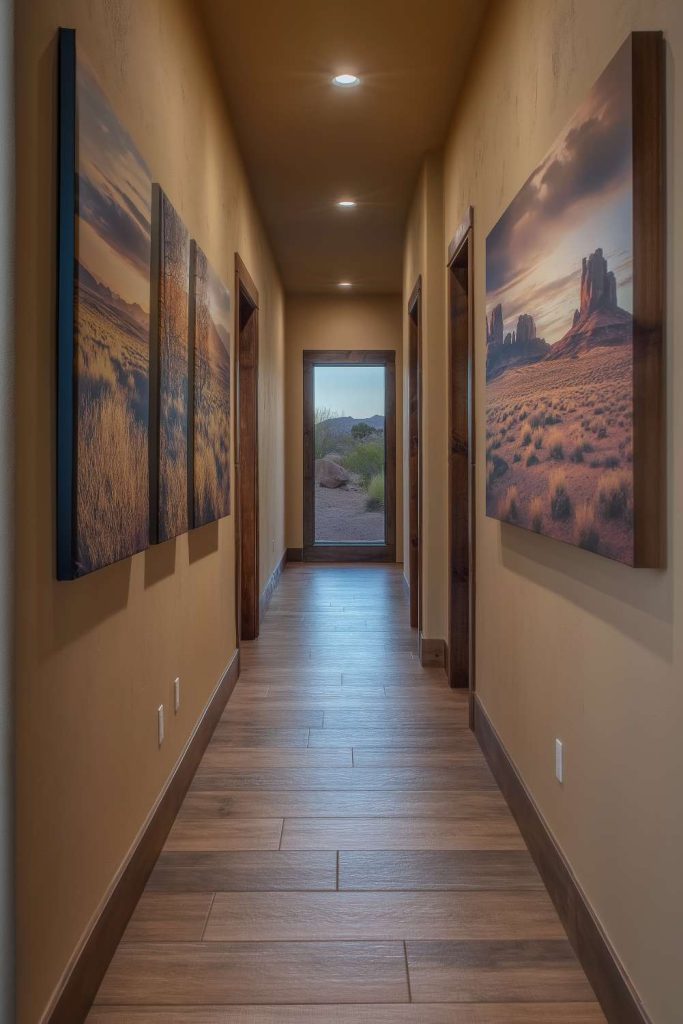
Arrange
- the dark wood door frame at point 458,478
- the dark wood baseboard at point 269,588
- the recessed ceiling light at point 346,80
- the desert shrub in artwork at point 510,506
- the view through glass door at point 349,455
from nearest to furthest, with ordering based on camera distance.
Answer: the desert shrub in artwork at point 510,506 < the recessed ceiling light at point 346,80 < the dark wood door frame at point 458,478 < the dark wood baseboard at point 269,588 < the view through glass door at point 349,455

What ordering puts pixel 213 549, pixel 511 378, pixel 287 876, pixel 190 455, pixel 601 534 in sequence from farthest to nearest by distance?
pixel 213 549 < pixel 190 455 < pixel 511 378 < pixel 287 876 < pixel 601 534

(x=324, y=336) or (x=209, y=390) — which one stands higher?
(x=324, y=336)

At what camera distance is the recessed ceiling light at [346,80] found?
11.9 ft

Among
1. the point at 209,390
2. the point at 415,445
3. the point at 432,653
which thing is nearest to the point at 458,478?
the point at 432,653

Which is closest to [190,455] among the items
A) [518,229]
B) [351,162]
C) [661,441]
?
[518,229]

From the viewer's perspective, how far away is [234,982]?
1.76 metres

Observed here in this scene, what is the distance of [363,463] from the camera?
8844mm

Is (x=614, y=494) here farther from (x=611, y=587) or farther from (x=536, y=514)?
(x=536, y=514)

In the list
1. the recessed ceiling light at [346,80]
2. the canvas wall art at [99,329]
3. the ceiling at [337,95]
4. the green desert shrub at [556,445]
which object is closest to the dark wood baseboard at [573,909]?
the green desert shrub at [556,445]

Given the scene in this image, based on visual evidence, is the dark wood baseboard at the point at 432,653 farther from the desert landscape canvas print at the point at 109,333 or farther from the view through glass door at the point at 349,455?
the view through glass door at the point at 349,455

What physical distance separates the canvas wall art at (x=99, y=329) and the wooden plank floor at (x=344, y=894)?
96cm

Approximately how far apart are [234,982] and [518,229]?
7.00ft

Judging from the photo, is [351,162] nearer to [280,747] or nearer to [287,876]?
[280,747]

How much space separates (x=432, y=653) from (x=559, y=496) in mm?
2742
